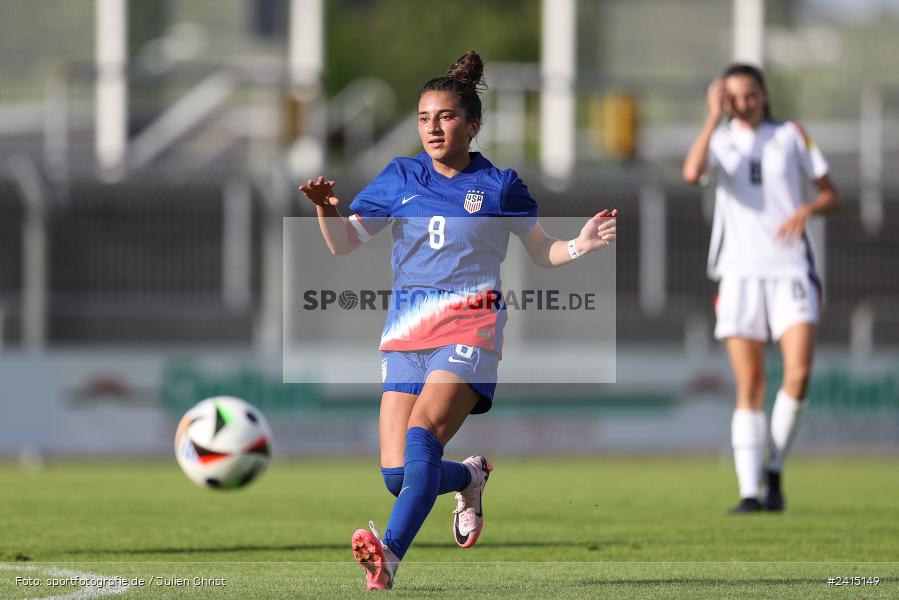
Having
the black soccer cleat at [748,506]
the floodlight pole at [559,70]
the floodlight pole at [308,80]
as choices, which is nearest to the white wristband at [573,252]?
the black soccer cleat at [748,506]

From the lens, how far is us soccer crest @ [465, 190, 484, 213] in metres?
6.44

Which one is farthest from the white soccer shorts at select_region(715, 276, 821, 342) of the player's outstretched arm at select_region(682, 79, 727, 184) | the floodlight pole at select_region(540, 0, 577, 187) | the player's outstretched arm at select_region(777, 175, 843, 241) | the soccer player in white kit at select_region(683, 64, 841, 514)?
the floodlight pole at select_region(540, 0, 577, 187)

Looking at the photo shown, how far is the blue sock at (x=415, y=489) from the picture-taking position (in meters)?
5.93

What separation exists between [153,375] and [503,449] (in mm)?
3801

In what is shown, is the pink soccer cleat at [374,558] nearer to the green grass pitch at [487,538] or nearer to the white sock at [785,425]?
the green grass pitch at [487,538]

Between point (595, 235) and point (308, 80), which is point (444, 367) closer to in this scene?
point (595, 235)

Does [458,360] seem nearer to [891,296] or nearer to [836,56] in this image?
[891,296]

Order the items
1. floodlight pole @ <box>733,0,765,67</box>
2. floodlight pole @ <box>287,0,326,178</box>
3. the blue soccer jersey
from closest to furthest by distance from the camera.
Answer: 1. the blue soccer jersey
2. floodlight pole @ <box>287,0,326,178</box>
3. floodlight pole @ <box>733,0,765,67</box>

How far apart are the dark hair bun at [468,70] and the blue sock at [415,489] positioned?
144 centimetres

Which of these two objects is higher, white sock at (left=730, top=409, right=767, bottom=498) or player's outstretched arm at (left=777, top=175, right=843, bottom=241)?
player's outstretched arm at (left=777, top=175, right=843, bottom=241)

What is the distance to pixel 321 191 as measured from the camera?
6285 mm

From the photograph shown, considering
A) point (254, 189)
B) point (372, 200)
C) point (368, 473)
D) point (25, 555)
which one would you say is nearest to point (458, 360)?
point (372, 200)

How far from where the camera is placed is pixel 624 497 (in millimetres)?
11422

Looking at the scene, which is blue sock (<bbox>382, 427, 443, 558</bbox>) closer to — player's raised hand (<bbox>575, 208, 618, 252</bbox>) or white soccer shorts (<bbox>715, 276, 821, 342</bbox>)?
player's raised hand (<bbox>575, 208, 618, 252</bbox>)
